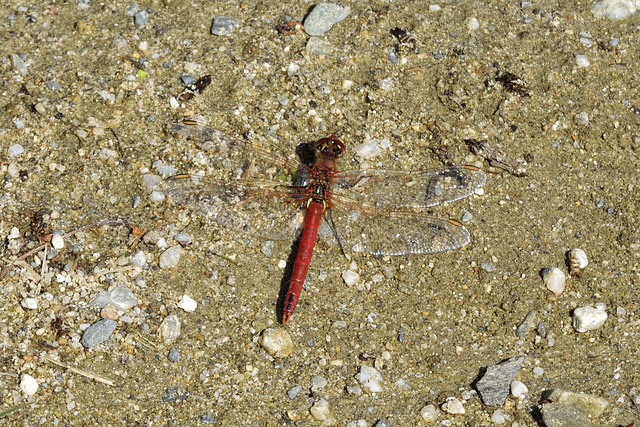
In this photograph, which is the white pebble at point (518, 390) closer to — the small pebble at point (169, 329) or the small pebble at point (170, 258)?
the small pebble at point (169, 329)

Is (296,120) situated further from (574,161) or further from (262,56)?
(574,161)

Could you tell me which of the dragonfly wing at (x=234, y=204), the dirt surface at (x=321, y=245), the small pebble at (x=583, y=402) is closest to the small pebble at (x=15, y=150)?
the dirt surface at (x=321, y=245)

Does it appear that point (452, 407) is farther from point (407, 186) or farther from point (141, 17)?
point (141, 17)

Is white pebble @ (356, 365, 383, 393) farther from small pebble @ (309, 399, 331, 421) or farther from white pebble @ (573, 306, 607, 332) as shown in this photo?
white pebble @ (573, 306, 607, 332)

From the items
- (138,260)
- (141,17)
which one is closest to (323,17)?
(141,17)

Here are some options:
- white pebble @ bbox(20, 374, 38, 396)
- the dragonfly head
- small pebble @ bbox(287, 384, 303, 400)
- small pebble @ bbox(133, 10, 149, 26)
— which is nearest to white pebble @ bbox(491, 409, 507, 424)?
small pebble @ bbox(287, 384, 303, 400)

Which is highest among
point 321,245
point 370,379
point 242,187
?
point 242,187
